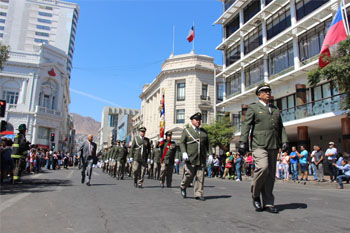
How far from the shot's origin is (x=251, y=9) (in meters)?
31.5

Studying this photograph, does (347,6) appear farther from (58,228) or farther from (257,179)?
(58,228)

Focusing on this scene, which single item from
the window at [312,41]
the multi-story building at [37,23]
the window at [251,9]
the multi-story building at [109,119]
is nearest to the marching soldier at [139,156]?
the window at [312,41]

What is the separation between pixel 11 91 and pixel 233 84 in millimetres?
34508

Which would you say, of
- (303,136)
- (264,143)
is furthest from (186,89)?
(264,143)

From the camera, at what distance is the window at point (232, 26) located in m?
34.4

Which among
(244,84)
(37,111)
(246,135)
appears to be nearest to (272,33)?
(244,84)

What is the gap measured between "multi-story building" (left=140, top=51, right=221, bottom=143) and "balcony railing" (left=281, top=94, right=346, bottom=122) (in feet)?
61.6

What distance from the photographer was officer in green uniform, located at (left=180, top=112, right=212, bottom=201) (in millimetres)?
6426

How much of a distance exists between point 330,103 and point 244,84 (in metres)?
13.4

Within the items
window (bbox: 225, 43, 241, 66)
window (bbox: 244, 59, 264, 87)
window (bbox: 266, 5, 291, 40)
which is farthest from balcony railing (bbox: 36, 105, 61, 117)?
window (bbox: 266, 5, 291, 40)

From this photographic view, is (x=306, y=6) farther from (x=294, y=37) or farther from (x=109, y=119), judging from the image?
(x=109, y=119)

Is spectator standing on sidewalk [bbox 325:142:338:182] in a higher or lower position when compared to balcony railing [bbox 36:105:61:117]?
lower

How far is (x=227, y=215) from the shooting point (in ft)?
14.6

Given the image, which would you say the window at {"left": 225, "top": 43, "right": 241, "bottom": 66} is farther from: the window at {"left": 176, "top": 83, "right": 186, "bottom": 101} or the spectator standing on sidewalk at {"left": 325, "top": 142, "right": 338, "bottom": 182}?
the spectator standing on sidewalk at {"left": 325, "top": 142, "right": 338, "bottom": 182}
